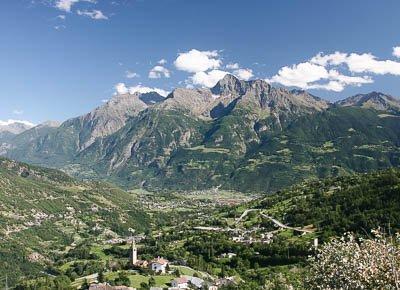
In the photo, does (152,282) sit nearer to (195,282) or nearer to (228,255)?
(195,282)

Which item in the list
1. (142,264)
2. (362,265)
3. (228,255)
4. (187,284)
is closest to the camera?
(362,265)

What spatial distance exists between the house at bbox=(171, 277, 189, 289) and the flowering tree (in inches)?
4148

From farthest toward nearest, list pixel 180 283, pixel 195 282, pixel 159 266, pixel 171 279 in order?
1. pixel 159 266
2. pixel 171 279
3. pixel 195 282
4. pixel 180 283

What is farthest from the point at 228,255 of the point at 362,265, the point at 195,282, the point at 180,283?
the point at 362,265

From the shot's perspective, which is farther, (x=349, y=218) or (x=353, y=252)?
(x=349, y=218)

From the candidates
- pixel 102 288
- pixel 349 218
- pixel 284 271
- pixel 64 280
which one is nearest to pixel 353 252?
pixel 102 288

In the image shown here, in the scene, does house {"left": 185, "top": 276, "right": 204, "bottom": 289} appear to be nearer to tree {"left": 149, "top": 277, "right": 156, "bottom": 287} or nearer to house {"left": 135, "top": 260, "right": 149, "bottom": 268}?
tree {"left": 149, "top": 277, "right": 156, "bottom": 287}

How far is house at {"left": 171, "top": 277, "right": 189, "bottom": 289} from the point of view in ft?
458

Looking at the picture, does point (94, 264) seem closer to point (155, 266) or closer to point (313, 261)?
point (155, 266)

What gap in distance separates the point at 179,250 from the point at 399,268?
167151mm

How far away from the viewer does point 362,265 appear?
33688 mm

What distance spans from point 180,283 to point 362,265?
112 meters

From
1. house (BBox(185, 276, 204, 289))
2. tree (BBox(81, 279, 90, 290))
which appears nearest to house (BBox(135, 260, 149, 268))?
house (BBox(185, 276, 204, 289))

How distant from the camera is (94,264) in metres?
188
